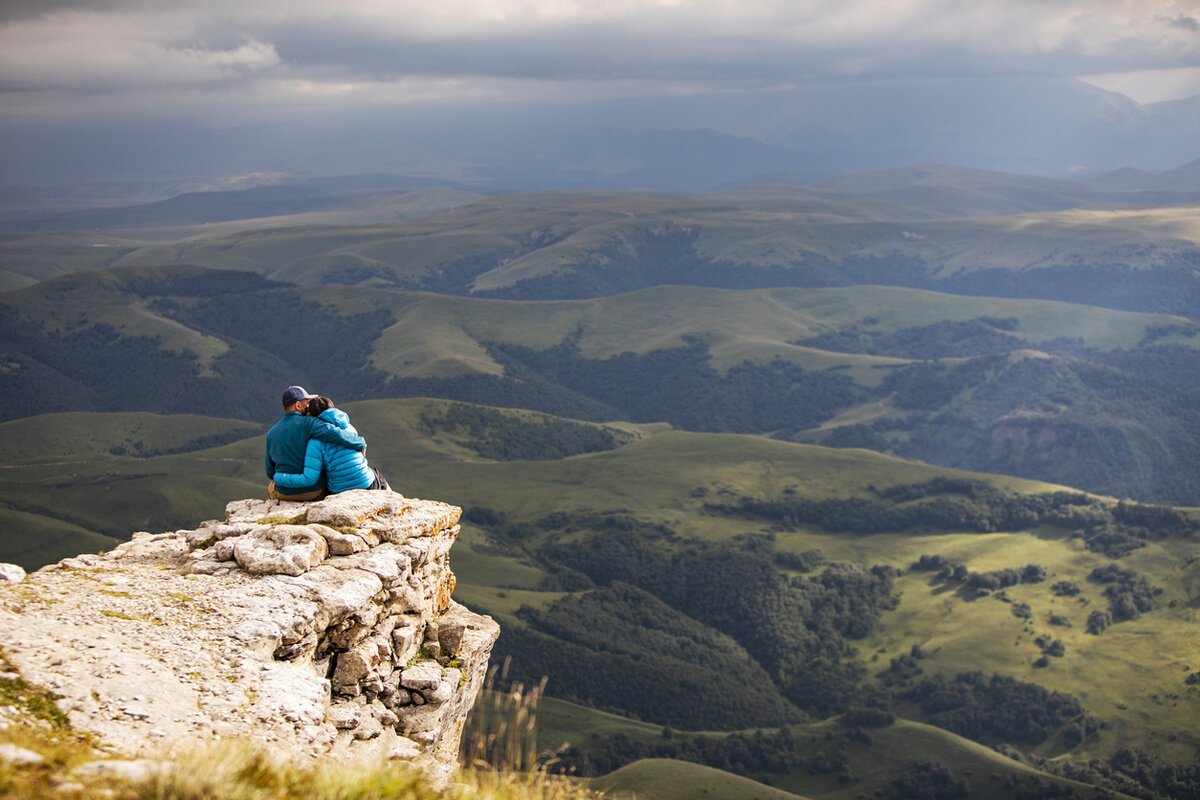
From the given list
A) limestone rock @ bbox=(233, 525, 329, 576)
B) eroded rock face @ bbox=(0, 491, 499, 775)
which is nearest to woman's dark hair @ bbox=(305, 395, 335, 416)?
eroded rock face @ bbox=(0, 491, 499, 775)

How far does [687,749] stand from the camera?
153 metres

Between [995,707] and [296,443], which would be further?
[995,707]

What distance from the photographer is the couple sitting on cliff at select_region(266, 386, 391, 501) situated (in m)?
22.2

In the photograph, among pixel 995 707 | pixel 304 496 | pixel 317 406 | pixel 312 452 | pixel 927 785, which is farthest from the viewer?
pixel 995 707

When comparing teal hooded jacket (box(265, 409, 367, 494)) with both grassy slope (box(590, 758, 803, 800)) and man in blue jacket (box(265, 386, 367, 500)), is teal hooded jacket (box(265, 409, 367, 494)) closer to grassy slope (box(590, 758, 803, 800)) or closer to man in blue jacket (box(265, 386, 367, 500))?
man in blue jacket (box(265, 386, 367, 500))

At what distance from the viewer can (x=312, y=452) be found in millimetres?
22766

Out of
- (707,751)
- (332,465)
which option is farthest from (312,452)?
(707,751)

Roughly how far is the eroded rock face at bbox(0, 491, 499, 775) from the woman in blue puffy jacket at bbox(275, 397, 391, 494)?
569 millimetres

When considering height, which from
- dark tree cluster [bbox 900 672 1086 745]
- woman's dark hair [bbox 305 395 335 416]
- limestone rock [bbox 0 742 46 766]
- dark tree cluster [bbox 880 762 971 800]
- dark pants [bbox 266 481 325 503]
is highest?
woman's dark hair [bbox 305 395 335 416]

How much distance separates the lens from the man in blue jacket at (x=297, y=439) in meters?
22.2

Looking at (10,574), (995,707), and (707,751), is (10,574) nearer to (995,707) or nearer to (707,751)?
(707,751)

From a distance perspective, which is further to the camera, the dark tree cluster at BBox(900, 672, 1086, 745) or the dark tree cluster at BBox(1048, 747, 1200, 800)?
the dark tree cluster at BBox(900, 672, 1086, 745)

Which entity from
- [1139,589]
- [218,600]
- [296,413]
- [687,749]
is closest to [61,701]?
[218,600]

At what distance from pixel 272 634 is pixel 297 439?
6.27 m
